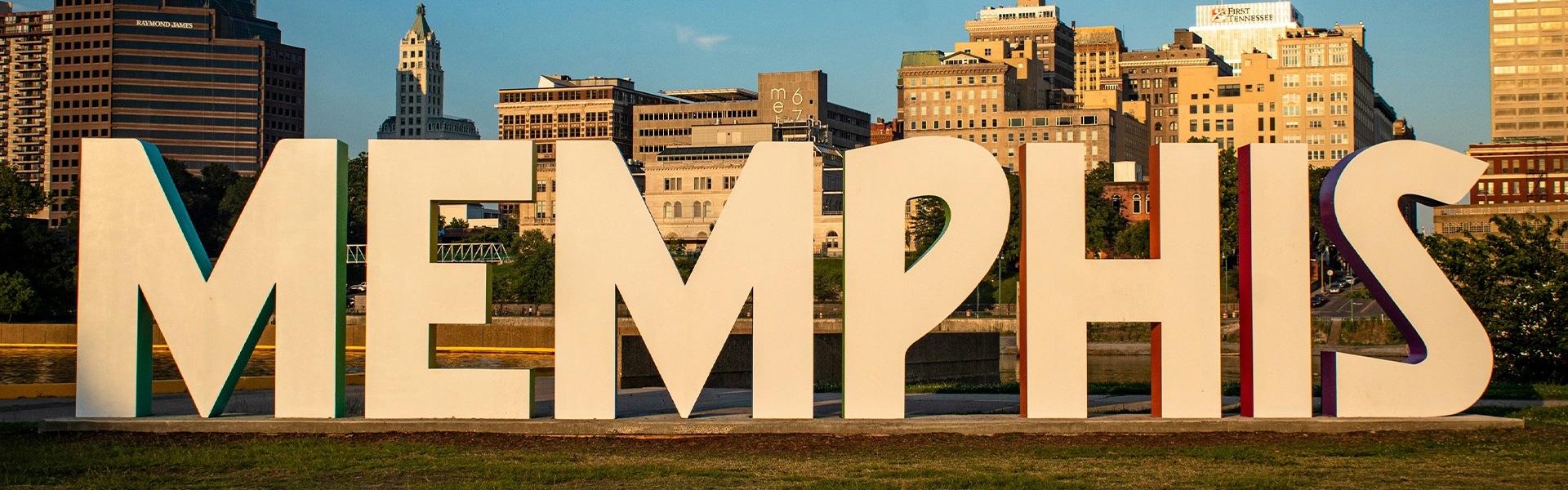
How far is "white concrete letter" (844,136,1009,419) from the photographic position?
51.2 ft

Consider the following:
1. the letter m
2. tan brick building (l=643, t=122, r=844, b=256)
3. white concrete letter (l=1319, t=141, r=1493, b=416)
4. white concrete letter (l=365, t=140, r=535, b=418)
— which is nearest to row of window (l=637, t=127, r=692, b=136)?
tan brick building (l=643, t=122, r=844, b=256)

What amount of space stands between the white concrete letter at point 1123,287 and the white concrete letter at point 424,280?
603 cm

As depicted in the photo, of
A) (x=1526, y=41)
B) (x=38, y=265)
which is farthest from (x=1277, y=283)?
(x=1526, y=41)

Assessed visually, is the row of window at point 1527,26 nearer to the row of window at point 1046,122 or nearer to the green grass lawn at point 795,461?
the row of window at point 1046,122

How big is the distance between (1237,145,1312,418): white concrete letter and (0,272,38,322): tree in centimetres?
6005

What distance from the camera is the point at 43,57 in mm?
196750

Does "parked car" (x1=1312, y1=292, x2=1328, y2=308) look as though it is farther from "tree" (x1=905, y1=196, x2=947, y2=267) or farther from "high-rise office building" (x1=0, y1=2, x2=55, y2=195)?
"high-rise office building" (x1=0, y1=2, x2=55, y2=195)

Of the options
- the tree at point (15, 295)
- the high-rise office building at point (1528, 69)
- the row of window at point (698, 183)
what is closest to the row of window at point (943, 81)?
the row of window at point (698, 183)

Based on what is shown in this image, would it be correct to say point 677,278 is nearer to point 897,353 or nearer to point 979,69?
point 897,353

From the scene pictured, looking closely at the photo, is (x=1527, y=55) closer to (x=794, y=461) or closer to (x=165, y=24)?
(x=165, y=24)

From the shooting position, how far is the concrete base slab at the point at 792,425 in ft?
50.7

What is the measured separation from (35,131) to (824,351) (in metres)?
203

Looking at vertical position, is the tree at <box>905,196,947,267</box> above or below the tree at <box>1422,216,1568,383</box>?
above

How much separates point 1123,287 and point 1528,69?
188m
